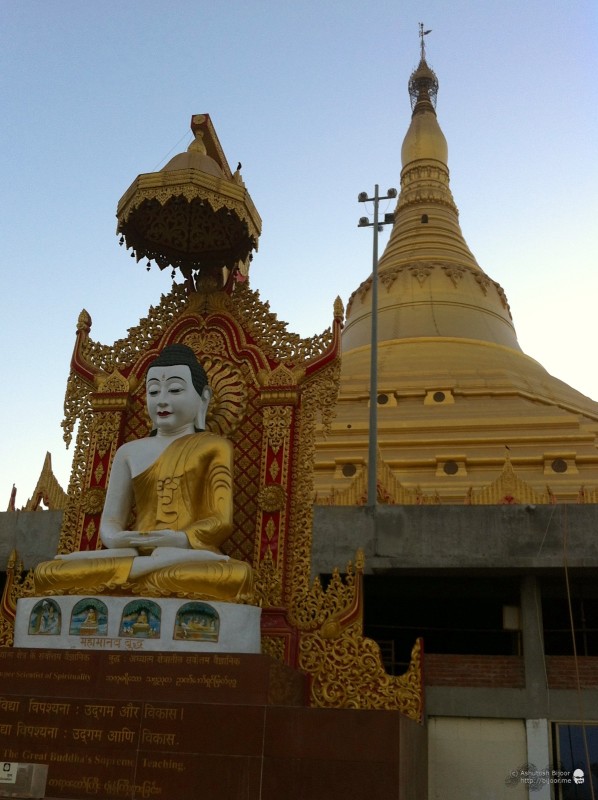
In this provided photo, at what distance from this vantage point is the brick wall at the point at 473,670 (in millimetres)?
9492

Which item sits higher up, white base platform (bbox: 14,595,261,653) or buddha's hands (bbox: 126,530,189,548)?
buddha's hands (bbox: 126,530,189,548)

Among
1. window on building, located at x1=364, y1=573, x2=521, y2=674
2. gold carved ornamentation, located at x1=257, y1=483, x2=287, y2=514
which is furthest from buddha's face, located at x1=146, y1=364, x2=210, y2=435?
window on building, located at x1=364, y1=573, x2=521, y2=674

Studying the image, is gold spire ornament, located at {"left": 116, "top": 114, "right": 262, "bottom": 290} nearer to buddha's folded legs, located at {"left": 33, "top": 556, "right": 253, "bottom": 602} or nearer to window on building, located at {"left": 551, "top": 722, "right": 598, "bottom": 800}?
buddha's folded legs, located at {"left": 33, "top": 556, "right": 253, "bottom": 602}

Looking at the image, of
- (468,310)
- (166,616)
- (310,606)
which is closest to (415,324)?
(468,310)

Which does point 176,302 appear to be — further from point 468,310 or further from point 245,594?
point 468,310

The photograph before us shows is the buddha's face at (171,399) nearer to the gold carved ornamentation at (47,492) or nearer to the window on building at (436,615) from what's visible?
the window on building at (436,615)

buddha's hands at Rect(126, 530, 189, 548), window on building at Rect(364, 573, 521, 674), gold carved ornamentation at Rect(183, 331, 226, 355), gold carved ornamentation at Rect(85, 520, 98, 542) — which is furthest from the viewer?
window on building at Rect(364, 573, 521, 674)

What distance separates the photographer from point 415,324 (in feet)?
71.2

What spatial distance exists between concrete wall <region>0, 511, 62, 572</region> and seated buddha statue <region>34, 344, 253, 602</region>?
2.64 m

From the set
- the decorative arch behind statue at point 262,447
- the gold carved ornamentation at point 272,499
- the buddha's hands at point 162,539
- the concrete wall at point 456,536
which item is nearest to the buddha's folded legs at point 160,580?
the buddha's hands at point 162,539

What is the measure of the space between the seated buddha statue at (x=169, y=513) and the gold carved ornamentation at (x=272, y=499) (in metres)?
0.64

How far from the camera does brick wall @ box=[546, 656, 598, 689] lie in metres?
9.24

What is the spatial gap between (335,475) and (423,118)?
1706 centimetres

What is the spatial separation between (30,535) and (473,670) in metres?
6.23
